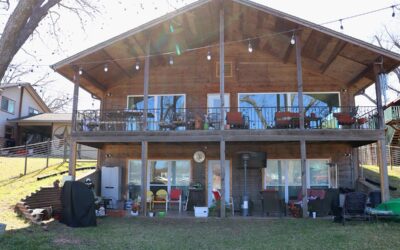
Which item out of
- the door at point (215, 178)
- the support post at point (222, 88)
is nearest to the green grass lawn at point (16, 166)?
Result: the door at point (215, 178)

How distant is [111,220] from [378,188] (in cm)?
836

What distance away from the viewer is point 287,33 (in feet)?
39.4

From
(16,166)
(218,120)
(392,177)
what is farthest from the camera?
(16,166)

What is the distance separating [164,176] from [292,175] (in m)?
4.62

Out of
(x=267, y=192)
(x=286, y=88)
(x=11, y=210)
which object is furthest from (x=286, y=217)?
(x=11, y=210)

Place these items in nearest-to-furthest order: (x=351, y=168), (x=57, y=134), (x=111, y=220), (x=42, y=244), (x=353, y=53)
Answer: (x=42, y=244), (x=111, y=220), (x=353, y=53), (x=351, y=168), (x=57, y=134)

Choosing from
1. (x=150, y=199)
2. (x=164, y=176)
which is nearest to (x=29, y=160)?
(x=164, y=176)

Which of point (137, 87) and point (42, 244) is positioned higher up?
point (137, 87)

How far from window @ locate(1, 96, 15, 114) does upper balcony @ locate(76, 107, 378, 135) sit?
13957 mm

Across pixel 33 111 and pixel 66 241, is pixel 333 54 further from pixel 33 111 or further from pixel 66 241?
pixel 33 111

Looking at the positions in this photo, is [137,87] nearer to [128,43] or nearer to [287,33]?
[128,43]

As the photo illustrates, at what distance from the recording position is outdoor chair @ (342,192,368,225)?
9.48m

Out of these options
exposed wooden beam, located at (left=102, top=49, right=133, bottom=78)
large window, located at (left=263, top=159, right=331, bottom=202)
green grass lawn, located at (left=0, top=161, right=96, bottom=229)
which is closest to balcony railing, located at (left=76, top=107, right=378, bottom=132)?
large window, located at (left=263, top=159, right=331, bottom=202)

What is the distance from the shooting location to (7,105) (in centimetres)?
2495
